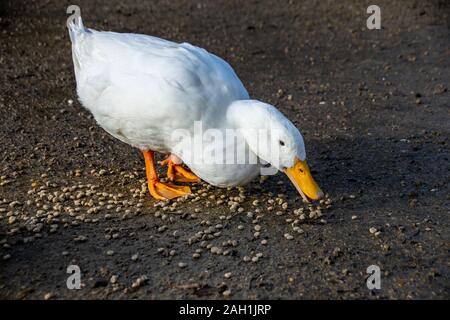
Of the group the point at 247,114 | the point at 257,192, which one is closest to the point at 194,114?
the point at 247,114

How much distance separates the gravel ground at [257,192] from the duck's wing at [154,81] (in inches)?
29.6

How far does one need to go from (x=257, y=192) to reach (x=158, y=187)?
774mm

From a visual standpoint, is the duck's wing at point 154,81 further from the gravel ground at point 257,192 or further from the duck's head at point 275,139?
the gravel ground at point 257,192

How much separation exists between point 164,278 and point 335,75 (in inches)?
179

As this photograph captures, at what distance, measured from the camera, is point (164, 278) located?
11.9 ft

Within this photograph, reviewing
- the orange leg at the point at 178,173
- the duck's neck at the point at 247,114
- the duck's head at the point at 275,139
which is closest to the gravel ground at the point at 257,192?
the orange leg at the point at 178,173

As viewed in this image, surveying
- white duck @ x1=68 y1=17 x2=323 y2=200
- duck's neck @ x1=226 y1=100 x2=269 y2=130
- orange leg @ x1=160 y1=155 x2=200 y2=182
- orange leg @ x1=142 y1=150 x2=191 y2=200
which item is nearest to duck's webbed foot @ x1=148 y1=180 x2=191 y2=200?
orange leg @ x1=142 y1=150 x2=191 y2=200

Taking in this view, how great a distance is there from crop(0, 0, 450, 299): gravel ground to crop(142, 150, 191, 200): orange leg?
0.32 ft

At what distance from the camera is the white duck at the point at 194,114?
4074mm

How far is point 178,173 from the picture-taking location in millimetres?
5059

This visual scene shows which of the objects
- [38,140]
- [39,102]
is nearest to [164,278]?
[38,140]

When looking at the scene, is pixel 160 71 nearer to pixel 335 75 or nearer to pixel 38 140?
pixel 38 140

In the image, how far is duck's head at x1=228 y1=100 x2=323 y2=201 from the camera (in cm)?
399
